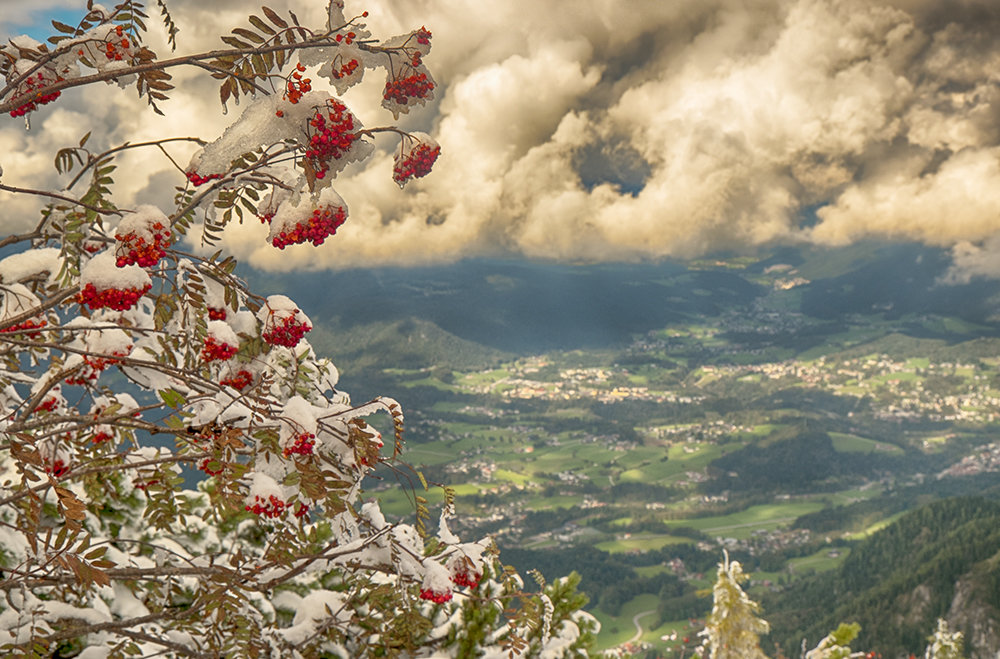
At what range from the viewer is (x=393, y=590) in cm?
379

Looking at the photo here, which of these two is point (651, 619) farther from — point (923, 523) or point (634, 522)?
point (923, 523)

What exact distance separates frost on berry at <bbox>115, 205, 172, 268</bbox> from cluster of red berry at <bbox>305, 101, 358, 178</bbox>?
67 cm

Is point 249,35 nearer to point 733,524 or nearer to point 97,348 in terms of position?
point 97,348

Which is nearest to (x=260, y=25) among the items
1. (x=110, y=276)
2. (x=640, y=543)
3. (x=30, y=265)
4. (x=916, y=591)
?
(x=110, y=276)

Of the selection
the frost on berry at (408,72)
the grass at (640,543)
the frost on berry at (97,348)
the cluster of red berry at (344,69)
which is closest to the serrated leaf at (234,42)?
the cluster of red berry at (344,69)

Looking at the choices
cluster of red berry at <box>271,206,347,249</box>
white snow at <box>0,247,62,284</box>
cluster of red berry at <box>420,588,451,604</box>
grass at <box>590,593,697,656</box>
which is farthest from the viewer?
grass at <box>590,593,697,656</box>

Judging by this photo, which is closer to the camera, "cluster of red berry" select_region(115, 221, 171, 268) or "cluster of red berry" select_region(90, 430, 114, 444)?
"cluster of red berry" select_region(115, 221, 171, 268)

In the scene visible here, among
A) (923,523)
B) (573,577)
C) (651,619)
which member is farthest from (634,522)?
(573,577)

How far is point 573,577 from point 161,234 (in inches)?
207

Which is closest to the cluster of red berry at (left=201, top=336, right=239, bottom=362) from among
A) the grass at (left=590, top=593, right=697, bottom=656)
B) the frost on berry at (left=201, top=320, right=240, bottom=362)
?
the frost on berry at (left=201, top=320, right=240, bottom=362)

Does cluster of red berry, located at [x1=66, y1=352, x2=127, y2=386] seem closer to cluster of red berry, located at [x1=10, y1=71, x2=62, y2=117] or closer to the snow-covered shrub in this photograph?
the snow-covered shrub

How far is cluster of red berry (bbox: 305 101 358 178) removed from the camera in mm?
2242

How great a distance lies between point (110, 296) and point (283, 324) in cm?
76

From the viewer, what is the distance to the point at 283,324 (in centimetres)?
298
